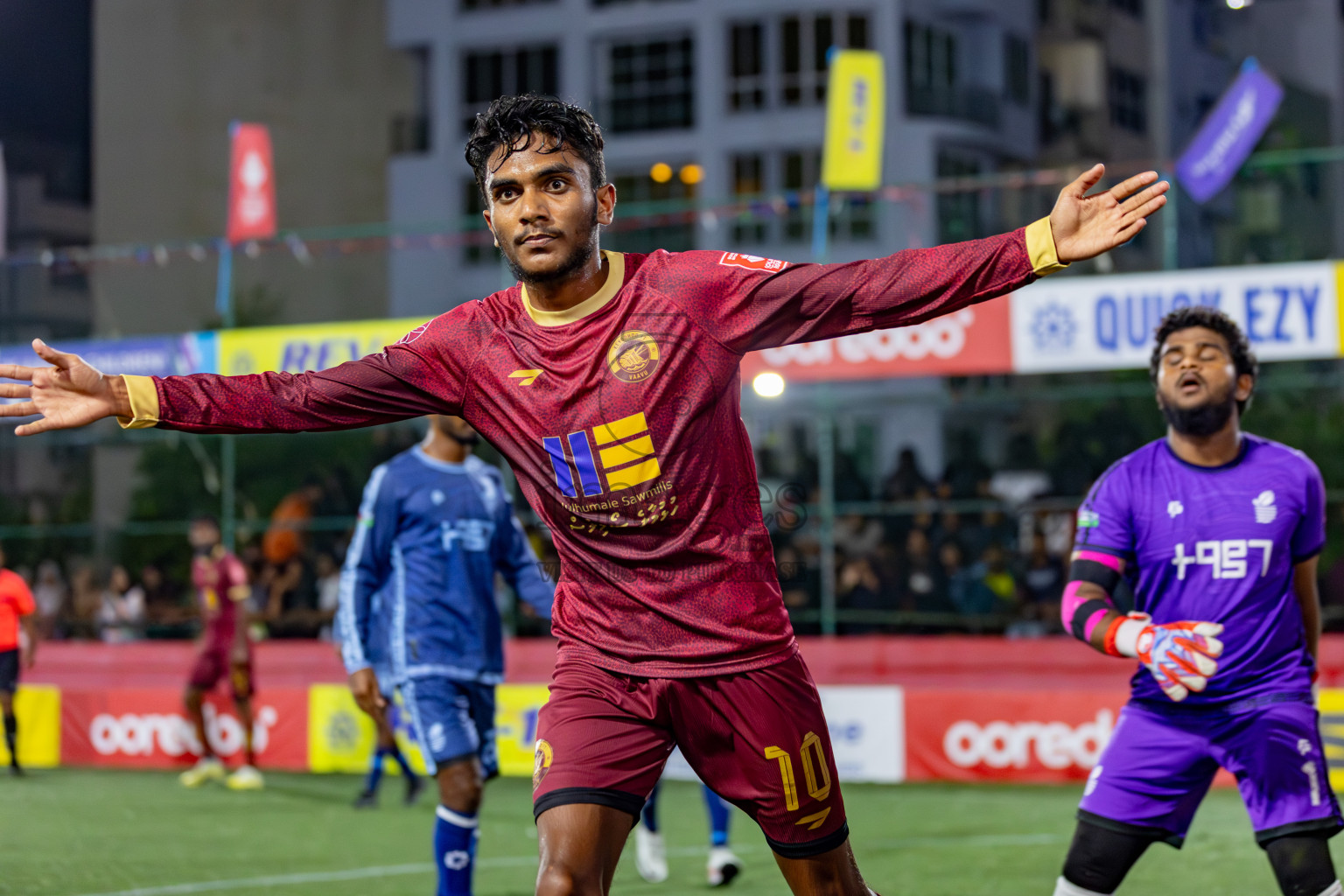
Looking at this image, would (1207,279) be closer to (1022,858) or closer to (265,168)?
(1022,858)

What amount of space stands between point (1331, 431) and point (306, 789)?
31.9ft

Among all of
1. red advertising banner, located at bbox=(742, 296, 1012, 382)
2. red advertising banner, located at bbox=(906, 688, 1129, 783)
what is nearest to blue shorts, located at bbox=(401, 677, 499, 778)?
red advertising banner, located at bbox=(906, 688, 1129, 783)

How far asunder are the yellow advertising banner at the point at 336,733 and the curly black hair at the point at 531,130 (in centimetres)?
991

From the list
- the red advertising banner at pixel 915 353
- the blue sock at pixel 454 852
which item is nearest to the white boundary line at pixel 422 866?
the blue sock at pixel 454 852

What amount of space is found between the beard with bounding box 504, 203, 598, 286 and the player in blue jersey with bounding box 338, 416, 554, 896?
3.16 meters

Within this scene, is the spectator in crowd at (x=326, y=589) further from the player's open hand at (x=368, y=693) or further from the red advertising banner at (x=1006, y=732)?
the player's open hand at (x=368, y=693)

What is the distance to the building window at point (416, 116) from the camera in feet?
128

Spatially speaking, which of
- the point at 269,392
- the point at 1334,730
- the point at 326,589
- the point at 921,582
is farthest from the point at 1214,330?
the point at 326,589

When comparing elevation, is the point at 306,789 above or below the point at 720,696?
A: below

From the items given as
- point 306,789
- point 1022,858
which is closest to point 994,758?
point 1022,858

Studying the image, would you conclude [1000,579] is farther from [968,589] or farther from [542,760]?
[542,760]

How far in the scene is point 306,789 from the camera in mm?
Answer: 12672

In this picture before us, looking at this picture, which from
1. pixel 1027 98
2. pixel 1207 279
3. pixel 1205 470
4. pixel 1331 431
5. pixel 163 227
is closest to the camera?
pixel 1205 470

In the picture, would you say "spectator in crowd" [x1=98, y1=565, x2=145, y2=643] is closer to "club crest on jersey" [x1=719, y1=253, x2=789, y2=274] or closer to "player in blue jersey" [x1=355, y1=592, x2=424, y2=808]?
"player in blue jersey" [x1=355, y1=592, x2=424, y2=808]
